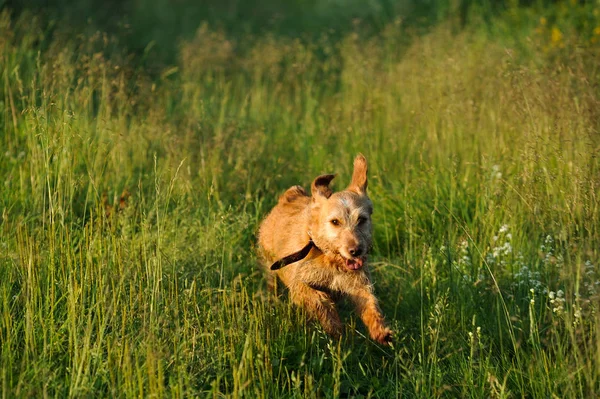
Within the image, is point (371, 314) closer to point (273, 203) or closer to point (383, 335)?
point (383, 335)

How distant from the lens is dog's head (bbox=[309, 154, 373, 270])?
14.1ft

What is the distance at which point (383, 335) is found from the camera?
4.09 metres

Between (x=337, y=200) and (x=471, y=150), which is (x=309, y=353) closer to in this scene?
(x=337, y=200)

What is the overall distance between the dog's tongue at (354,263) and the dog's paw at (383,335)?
1.32 ft

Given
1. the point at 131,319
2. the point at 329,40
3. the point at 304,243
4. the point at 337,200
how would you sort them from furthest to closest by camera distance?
the point at 329,40 < the point at 304,243 < the point at 337,200 < the point at 131,319

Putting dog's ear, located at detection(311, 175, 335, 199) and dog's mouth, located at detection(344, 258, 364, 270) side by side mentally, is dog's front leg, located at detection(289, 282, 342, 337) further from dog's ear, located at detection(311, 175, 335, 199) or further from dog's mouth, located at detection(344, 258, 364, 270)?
dog's ear, located at detection(311, 175, 335, 199)

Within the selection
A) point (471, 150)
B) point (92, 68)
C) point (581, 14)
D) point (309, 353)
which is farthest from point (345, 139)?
point (581, 14)

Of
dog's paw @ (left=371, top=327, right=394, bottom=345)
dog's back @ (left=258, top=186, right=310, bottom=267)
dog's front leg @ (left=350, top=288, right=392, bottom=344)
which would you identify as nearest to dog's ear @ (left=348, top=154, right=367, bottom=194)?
dog's back @ (left=258, top=186, right=310, bottom=267)

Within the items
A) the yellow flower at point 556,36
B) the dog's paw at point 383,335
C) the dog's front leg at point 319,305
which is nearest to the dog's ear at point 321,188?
the dog's front leg at point 319,305

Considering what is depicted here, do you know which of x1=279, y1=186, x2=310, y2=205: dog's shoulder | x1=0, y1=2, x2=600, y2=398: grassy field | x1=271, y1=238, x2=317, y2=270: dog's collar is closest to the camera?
x1=0, y1=2, x2=600, y2=398: grassy field

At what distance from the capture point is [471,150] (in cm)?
624

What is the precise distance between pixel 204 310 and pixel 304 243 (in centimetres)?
86

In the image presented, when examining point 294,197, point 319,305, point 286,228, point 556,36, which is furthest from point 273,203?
point 556,36

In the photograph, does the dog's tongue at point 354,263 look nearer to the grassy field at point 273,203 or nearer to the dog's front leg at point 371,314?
the dog's front leg at point 371,314
